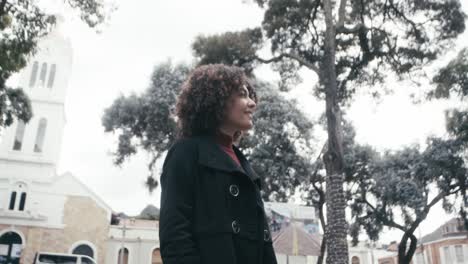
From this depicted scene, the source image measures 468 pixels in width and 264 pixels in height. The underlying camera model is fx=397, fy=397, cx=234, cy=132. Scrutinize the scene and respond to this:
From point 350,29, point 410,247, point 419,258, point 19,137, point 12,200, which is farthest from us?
point 419,258

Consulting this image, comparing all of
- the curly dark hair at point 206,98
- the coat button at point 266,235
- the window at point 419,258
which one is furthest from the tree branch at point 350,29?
the window at point 419,258

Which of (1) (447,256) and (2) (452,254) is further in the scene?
(1) (447,256)

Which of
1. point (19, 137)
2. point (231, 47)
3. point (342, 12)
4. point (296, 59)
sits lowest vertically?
point (296, 59)

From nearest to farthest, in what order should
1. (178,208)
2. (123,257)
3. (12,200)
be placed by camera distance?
(178,208) → (123,257) → (12,200)

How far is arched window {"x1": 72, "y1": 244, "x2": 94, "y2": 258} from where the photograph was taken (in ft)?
73.0

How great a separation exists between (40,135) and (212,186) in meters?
29.6

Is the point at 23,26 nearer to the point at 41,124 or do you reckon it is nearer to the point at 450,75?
the point at 450,75

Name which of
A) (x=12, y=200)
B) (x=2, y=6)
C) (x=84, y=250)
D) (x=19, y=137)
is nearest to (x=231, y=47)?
(x=2, y=6)

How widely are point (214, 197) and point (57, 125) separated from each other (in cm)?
2944

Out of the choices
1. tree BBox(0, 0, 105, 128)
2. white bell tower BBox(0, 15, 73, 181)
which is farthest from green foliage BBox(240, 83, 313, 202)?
white bell tower BBox(0, 15, 73, 181)

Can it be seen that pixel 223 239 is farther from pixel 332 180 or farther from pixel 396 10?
pixel 396 10

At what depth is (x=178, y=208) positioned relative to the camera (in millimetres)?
1339

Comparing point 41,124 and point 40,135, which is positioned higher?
point 41,124

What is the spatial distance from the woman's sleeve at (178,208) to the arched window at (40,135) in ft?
95.0
